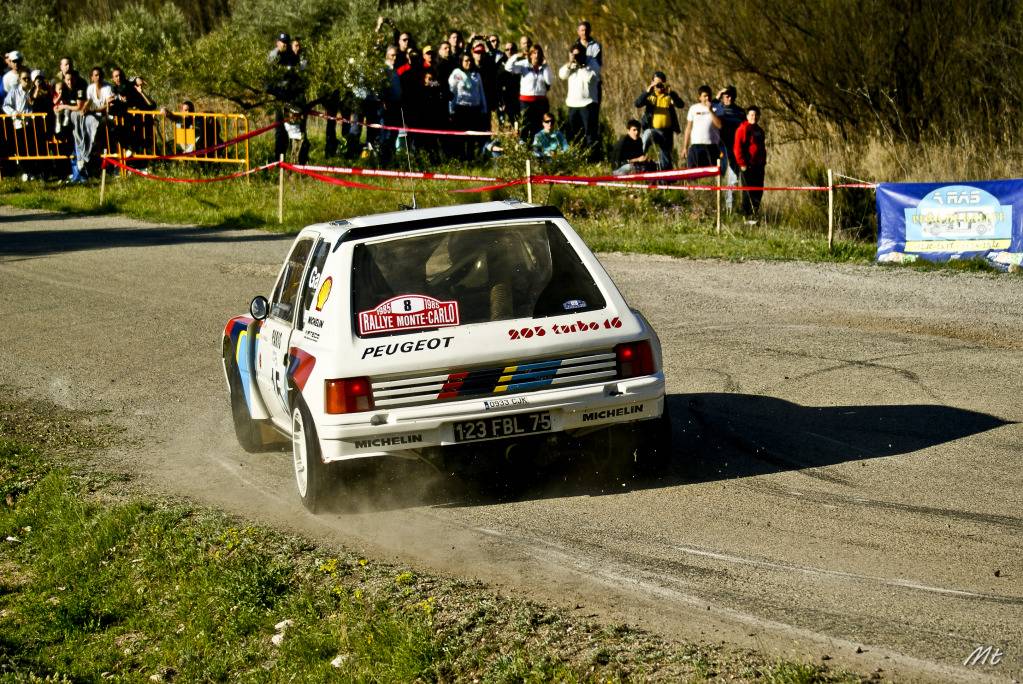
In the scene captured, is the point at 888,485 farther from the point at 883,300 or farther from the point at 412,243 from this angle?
the point at 883,300

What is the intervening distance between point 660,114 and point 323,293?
1588cm

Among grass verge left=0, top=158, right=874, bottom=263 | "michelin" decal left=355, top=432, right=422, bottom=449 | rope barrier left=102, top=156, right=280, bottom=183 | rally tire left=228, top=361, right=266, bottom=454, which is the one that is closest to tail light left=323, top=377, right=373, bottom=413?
"michelin" decal left=355, top=432, right=422, bottom=449

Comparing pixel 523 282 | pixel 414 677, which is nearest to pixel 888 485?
pixel 523 282

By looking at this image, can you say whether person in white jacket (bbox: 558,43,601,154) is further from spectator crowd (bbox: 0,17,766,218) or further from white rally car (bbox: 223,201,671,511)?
white rally car (bbox: 223,201,671,511)

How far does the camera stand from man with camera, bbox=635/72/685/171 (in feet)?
75.3

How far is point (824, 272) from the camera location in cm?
1716

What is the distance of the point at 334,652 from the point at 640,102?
59.6ft

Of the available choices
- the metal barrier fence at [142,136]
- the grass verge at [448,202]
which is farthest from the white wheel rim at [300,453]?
the metal barrier fence at [142,136]

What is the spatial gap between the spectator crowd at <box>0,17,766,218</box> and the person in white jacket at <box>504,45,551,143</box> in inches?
0.9

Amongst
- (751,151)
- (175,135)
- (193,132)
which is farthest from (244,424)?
(175,135)

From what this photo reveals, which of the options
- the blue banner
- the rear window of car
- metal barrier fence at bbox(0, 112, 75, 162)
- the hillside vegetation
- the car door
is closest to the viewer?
the rear window of car

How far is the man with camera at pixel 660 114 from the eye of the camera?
75.3 ft

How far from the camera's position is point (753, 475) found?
827 cm

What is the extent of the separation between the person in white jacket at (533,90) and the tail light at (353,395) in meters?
17.1
